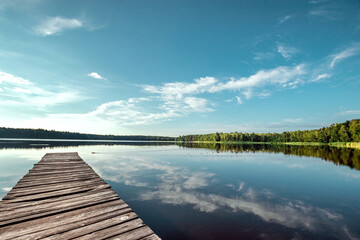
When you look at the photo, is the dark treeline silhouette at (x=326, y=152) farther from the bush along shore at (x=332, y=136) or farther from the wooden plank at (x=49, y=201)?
the wooden plank at (x=49, y=201)

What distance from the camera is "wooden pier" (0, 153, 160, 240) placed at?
184 inches

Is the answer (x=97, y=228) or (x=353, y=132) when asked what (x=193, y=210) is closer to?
(x=97, y=228)

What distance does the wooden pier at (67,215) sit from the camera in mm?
4680

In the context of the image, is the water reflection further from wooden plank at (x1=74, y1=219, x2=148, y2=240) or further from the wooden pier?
wooden plank at (x1=74, y1=219, x2=148, y2=240)

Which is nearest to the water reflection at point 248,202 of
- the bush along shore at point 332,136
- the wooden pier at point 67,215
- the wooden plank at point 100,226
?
the wooden pier at point 67,215

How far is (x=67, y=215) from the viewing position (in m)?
5.83

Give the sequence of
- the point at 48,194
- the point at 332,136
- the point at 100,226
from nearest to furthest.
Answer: the point at 100,226
the point at 48,194
the point at 332,136

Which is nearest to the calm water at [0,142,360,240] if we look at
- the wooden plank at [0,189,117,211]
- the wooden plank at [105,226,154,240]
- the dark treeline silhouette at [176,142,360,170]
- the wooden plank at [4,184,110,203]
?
the wooden plank at [0,189,117,211]

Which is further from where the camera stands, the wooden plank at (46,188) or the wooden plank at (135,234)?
the wooden plank at (46,188)

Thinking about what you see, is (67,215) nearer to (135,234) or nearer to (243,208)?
(135,234)

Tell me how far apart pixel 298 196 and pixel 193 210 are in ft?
31.1

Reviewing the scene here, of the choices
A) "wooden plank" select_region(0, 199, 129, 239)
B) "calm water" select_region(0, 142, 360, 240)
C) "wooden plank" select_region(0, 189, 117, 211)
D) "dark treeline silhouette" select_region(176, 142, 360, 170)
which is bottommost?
"calm water" select_region(0, 142, 360, 240)

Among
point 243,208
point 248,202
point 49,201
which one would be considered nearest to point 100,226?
point 49,201

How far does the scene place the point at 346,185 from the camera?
17.7 meters
